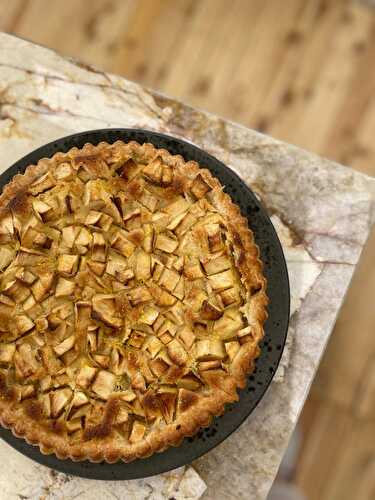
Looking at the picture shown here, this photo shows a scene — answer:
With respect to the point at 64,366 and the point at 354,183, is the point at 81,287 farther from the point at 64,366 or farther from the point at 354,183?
the point at 354,183

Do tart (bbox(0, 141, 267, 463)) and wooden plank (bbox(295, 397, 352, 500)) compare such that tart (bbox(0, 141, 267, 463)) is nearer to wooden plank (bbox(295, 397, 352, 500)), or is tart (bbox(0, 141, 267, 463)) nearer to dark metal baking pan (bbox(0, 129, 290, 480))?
dark metal baking pan (bbox(0, 129, 290, 480))

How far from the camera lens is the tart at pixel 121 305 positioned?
1.17 meters

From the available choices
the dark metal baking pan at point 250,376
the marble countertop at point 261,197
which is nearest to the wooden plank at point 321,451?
the marble countertop at point 261,197

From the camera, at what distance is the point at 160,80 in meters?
2.20

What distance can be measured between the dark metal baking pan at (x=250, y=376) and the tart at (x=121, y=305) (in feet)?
0.16

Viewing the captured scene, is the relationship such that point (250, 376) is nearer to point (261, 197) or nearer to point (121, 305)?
point (121, 305)

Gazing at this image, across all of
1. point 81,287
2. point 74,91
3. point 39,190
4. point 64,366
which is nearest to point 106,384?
point 64,366

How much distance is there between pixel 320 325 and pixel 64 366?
0.56 meters

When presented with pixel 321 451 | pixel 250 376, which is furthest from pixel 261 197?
pixel 321 451

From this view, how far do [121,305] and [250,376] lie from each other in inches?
11.4

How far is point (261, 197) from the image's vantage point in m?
1.44

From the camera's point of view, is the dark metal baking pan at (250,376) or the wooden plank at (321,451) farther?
the wooden plank at (321,451)

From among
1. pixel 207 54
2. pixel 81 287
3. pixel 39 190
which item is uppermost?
pixel 207 54

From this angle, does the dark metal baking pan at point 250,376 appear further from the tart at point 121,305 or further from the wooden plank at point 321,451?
the wooden plank at point 321,451
